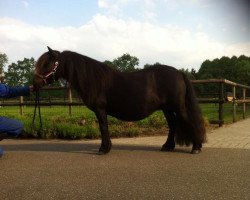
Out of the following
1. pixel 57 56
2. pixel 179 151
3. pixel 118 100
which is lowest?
pixel 179 151

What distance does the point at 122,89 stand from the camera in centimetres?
665

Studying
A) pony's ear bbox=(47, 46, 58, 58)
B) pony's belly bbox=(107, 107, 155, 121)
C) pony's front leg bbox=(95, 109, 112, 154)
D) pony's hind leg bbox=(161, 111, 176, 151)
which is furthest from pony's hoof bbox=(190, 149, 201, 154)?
pony's ear bbox=(47, 46, 58, 58)

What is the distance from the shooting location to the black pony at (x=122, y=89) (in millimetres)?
6609

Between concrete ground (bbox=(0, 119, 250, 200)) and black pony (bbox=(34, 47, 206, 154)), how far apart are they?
0.52m

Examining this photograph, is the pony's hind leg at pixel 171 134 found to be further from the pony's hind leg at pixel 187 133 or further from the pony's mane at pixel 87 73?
the pony's mane at pixel 87 73

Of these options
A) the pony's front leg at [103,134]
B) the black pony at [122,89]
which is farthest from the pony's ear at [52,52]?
the pony's front leg at [103,134]

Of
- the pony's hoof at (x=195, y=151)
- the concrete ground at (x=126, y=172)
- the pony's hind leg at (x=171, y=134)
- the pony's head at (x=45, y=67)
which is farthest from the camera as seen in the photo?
the pony's hind leg at (x=171, y=134)

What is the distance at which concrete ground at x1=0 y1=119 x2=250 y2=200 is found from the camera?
4.09m

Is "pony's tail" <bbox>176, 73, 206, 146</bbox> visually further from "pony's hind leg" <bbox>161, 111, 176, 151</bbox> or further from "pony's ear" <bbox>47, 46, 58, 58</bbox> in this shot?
"pony's ear" <bbox>47, 46, 58, 58</bbox>

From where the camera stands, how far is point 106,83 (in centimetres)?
665

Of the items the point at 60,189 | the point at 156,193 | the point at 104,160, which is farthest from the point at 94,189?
the point at 104,160

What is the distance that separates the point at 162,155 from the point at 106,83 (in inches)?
59.4

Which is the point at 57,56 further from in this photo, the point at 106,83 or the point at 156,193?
the point at 156,193

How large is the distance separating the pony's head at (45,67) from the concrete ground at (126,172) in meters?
1.26
